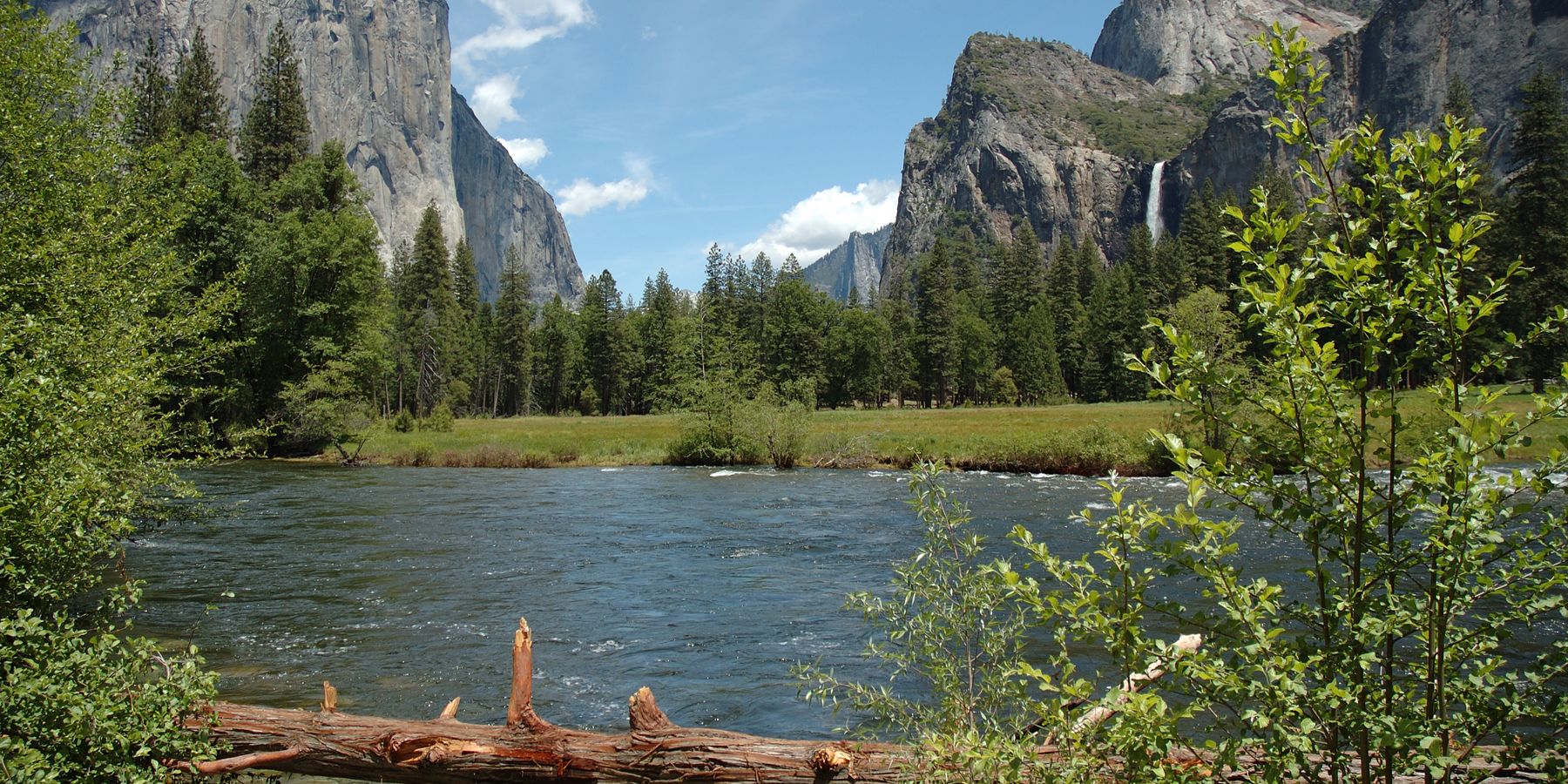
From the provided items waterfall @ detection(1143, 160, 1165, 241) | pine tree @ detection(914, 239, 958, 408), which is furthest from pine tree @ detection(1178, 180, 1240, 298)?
waterfall @ detection(1143, 160, 1165, 241)

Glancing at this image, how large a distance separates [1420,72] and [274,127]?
150 meters

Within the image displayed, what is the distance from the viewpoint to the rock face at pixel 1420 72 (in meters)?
107

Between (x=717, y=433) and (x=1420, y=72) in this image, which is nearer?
(x=717, y=433)

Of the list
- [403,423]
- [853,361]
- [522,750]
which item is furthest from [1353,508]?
[853,361]

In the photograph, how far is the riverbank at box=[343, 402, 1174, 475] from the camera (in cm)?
3406

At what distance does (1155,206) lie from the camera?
186625mm

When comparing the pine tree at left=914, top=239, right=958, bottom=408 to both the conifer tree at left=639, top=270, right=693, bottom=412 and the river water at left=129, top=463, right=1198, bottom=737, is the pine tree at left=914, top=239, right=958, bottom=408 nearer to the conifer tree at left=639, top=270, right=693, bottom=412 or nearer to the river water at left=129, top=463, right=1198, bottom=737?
the conifer tree at left=639, top=270, right=693, bottom=412

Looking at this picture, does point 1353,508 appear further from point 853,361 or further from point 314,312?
point 853,361

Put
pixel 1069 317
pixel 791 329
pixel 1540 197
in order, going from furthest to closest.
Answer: pixel 1069 317 → pixel 791 329 → pixel 1540 197

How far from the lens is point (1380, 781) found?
3.40m

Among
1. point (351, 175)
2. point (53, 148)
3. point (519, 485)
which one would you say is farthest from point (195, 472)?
point (53, 148)

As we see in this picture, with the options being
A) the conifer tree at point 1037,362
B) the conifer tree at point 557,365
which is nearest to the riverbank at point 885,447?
the conifer tree at point 1037,362

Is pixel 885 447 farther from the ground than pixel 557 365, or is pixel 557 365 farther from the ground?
pixel 557 365

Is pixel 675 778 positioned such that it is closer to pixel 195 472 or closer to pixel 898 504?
pixel 898 504
